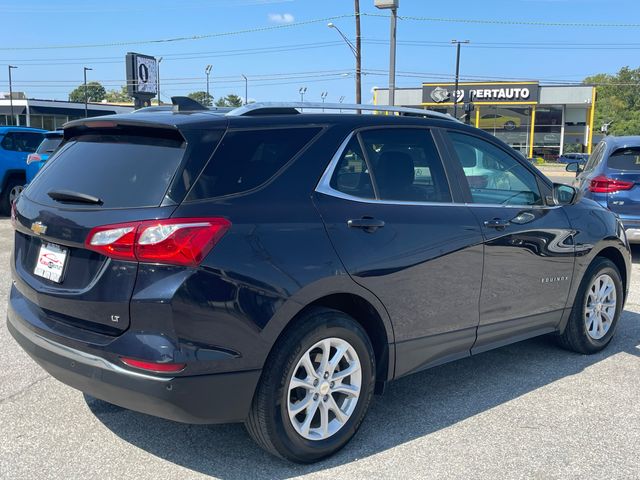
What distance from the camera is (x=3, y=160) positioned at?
494 inches

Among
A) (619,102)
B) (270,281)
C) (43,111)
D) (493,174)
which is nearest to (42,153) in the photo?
(493,174)

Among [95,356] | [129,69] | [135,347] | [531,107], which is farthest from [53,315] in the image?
[531,107]

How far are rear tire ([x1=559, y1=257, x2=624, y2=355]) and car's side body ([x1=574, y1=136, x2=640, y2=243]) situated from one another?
3.49 metres

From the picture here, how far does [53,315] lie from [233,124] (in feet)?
4.25

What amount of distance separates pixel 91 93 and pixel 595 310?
150 m

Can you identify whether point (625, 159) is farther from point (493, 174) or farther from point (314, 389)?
point (314, 389)

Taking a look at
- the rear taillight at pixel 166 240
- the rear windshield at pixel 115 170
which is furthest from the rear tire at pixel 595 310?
the rear windshield at pixel 115 170

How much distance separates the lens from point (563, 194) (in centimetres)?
466

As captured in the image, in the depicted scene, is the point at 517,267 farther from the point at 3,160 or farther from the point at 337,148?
the point at 3,160

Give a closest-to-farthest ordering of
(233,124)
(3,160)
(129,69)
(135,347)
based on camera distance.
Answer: (135,347) → (233,124) → (3,160) → (129,69)

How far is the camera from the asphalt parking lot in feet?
10.3

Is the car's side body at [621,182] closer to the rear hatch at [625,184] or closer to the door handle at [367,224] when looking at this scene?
the rear hatch at [625,184]

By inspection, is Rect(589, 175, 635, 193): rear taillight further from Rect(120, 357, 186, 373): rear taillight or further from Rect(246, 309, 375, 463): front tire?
Rect(120, 357, 186, 373): rear taillight

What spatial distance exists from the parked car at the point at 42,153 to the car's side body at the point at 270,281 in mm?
9307
